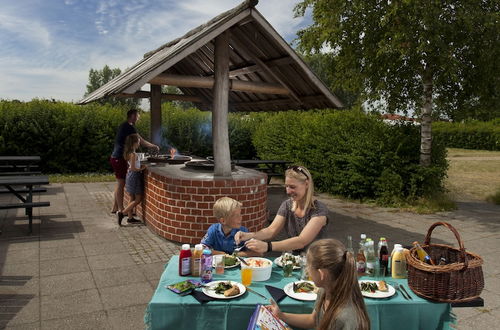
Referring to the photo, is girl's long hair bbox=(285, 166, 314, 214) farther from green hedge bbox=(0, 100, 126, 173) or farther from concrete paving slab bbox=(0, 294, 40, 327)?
green hedge bbox=(0, 100, 126, 173)

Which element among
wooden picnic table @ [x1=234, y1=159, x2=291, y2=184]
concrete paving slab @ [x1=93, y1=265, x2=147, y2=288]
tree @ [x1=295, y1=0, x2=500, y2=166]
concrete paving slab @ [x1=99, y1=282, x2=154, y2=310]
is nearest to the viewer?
concrete paving slab @ [x1=99, y1=282, x2=154, y2=310]

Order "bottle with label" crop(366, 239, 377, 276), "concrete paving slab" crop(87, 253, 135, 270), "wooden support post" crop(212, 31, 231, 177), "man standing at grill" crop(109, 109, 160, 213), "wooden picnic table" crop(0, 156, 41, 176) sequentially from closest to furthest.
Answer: "bottle with label" crop(366, 239, 377, 276), "concrete paving slab" crop(87, 253, 135, 270), "wooden support post" crop(212, 31, 231, 177), "man standing at grill" crop(109, 109, 160, 213), "wooden picnic table" crop(0, 156, 41, 176)

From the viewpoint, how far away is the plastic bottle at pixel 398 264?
10.2 feet

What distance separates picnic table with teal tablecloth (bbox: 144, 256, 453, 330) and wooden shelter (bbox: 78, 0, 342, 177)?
11.4 feet

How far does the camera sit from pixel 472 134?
34.1 m

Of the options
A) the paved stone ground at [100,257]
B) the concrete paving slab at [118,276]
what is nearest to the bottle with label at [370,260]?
the paved stone ground at [100,257]

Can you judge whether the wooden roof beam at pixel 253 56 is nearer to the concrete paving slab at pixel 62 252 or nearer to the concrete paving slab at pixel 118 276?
the concrete paving slab at pixel 118 276

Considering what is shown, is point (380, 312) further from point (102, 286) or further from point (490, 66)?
point (490, 66)

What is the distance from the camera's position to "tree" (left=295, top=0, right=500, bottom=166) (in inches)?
344

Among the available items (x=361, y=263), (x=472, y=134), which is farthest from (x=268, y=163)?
(x=472, y=134)

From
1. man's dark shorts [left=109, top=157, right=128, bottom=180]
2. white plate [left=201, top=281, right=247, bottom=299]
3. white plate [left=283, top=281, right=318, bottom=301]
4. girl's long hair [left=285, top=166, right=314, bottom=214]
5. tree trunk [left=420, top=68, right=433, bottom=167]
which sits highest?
tree trunk [left=420, top=68, right=433, bottom=167]

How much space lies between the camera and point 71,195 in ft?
34.9

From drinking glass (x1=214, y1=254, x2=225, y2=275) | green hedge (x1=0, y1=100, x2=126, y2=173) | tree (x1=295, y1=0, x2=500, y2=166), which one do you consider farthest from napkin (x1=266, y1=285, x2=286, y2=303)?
green hedge (x1=0, y1=100, x2=126, y2=173)

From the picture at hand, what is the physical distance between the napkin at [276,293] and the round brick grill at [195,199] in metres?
3.24
